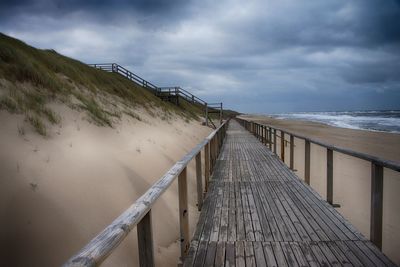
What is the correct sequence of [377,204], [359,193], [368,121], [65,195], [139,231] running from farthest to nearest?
[368,121] < [359,193] < [65,195] < [377,204] < [139,231]

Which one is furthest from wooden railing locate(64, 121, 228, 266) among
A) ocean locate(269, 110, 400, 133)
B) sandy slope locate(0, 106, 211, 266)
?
ocean locate(269, 110, 400, 133)

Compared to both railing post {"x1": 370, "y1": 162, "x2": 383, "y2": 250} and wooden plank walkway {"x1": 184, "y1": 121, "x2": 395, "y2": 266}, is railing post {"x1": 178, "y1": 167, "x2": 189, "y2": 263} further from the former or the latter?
railing post {"x1": 370, "y1": 162, "x2": 383, "y2": 250}

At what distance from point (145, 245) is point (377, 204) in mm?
2605

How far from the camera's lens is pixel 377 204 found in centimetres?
314

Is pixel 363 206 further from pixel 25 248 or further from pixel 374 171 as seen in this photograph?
pixel 25 248

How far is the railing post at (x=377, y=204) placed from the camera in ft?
10.3

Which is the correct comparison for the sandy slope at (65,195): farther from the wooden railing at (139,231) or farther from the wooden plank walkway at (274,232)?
the wooden railing at (139,231)

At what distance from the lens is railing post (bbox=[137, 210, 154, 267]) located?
1908mm

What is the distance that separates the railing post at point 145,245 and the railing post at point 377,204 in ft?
8.40

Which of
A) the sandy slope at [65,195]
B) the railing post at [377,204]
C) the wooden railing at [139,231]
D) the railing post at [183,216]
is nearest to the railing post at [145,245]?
the wooden railing at [139,231]

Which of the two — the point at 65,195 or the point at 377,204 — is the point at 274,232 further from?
the point at 65,195

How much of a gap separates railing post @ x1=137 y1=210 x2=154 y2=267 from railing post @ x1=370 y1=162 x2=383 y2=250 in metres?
2.56

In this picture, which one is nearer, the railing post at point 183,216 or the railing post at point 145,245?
the railing post at point 145,245

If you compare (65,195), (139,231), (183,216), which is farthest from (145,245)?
(65,195)
